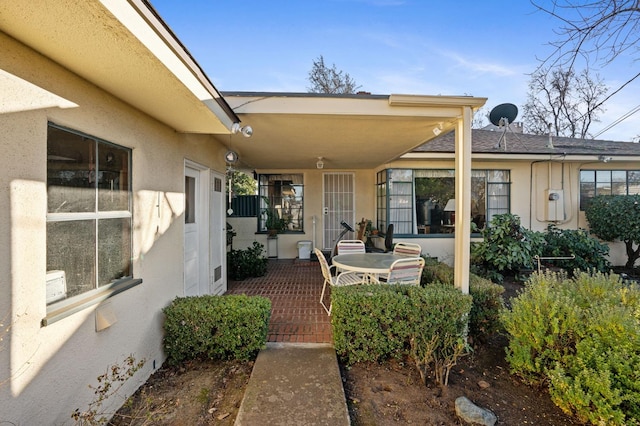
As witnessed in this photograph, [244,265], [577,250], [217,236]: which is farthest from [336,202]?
[577,250]

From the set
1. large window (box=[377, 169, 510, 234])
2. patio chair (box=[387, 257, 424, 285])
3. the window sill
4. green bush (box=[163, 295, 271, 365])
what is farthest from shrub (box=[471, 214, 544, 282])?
the window sill

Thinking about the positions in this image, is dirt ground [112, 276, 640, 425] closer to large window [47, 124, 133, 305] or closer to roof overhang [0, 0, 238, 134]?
large window [47, 124, 133, 305]

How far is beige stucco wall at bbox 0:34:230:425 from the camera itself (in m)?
1.53

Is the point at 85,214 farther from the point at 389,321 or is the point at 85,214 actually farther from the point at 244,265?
the point at 244,265

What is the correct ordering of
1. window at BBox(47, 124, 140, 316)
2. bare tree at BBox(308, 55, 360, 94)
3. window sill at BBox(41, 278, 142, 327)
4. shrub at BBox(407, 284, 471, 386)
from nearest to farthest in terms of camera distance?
window sill at BBox(41, 278, 142, 327), window at BBox(47, 124, 140, 316), shrub at BBox(407, 284, 471, 386), bare tree at BBox(308, 55, 360, 94)

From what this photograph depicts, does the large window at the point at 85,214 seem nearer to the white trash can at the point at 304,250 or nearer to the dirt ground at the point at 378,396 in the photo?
the dirt ground at the point at 378,396

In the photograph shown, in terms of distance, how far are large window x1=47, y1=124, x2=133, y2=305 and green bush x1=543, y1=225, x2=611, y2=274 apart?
801 cm

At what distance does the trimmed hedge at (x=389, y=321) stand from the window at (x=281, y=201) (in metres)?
5.95

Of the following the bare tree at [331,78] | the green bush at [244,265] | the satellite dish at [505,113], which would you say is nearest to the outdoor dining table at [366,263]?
the green bush at [244,265]

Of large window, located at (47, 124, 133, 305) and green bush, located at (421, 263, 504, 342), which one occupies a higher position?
large window, located at (47, 124, 133, 305)

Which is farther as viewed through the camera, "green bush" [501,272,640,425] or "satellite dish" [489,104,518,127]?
"satellite dish" [489,104,518,127]

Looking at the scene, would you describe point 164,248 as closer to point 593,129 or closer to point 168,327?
point 168,327

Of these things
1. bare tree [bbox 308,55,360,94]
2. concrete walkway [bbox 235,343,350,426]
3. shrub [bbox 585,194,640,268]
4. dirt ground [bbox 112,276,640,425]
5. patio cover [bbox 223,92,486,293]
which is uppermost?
bare tree [bbox 308,55,360,94]

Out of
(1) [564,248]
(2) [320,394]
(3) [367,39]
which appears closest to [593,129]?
(1) [564,248]
